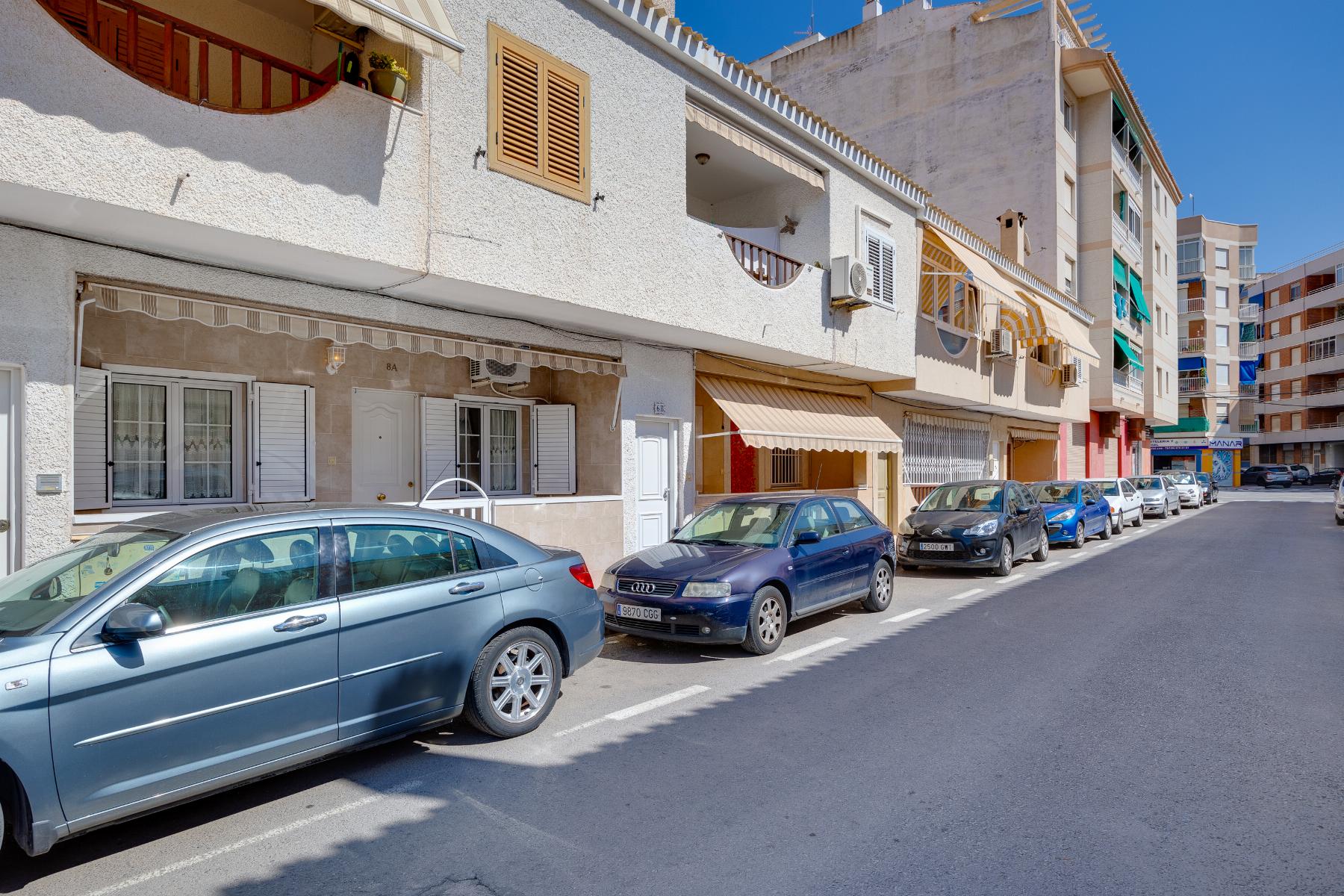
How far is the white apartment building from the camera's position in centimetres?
2705

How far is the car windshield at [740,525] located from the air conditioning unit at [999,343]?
40.0ft

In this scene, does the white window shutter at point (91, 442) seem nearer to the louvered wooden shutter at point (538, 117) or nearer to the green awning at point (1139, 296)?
the louvered wooden shutter at point (538, 117)

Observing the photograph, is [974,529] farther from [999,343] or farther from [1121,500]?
[1121,500]

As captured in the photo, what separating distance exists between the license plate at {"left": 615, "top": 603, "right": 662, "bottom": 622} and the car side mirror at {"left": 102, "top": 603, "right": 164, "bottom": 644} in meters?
4.49

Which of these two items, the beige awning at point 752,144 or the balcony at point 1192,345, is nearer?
the beige awning at point 752,144

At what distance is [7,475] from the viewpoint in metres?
5.90

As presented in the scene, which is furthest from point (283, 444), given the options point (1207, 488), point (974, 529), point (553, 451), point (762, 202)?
point (1207, 488)

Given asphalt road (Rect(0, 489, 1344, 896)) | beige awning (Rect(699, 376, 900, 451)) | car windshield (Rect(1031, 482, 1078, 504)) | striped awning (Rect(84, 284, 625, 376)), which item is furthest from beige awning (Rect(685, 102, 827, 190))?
car windshield (Rect(1031, 482, 1078, 504))

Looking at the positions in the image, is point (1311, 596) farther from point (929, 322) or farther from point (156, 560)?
point (156, 560)

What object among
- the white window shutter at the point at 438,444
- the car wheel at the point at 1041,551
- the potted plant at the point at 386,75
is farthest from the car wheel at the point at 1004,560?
the potted plant at the point at 386,75

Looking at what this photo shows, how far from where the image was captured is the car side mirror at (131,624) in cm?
361

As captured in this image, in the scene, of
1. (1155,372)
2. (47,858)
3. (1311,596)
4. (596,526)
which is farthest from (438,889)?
(1155,372)

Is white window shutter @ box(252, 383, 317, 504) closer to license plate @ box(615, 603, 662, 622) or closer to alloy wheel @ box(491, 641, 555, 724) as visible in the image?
license plate @ box(615, 603, 662, 622)

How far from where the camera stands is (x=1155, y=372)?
3853cm
